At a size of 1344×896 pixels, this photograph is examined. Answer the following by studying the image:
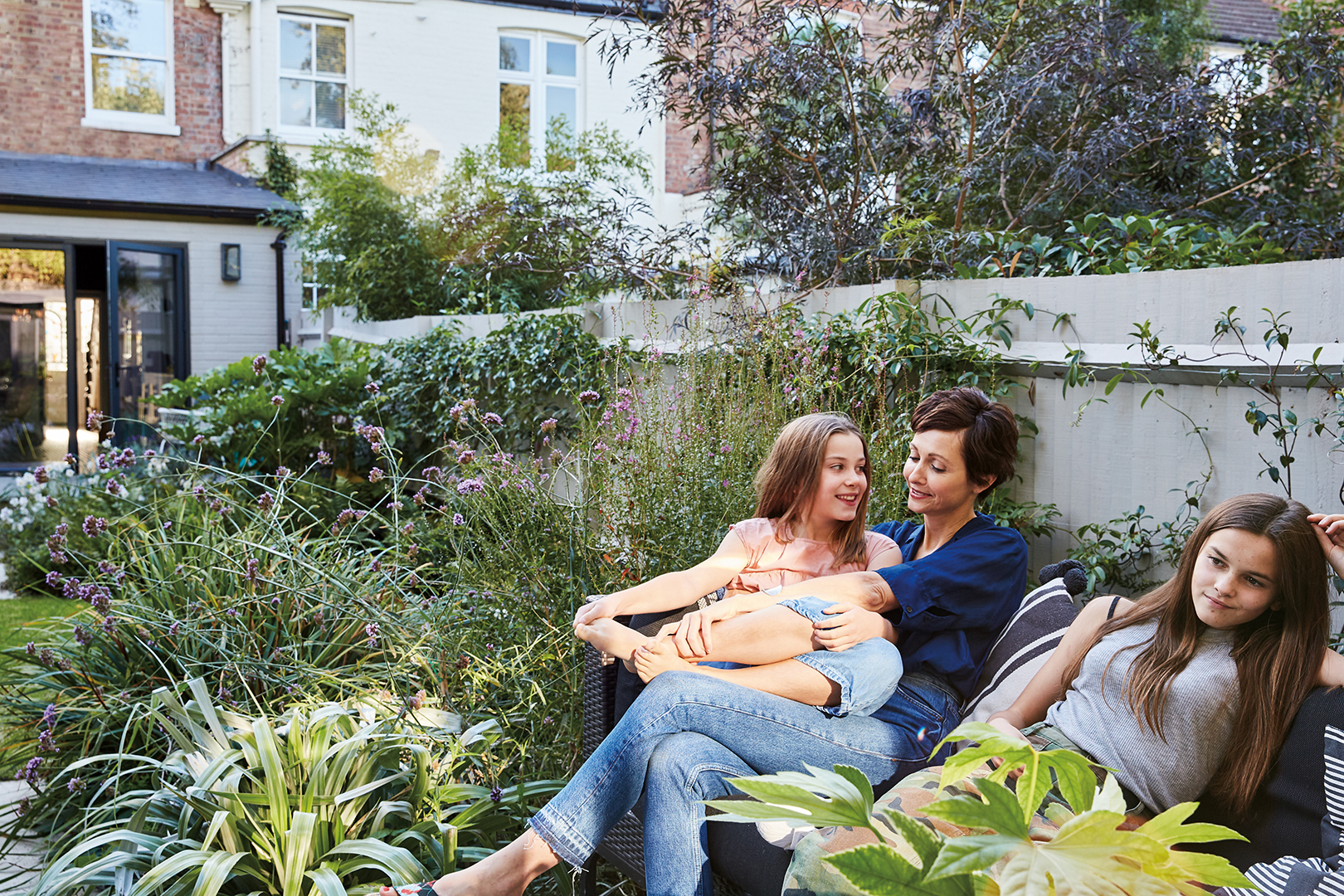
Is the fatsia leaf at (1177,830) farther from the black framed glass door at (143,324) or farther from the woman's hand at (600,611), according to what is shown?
the black framed glass door at (143,324)

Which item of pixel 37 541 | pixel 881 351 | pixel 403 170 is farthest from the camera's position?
pixel 403 170

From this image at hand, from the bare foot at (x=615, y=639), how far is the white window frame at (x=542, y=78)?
484 inches

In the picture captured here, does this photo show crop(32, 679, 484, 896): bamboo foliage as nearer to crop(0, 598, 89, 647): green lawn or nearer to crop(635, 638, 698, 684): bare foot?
crop(635, 638, 698, 684): bare foot

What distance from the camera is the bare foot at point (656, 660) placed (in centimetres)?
228

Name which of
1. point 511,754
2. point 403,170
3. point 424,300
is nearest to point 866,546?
point 511,754

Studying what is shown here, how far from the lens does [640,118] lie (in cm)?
1373

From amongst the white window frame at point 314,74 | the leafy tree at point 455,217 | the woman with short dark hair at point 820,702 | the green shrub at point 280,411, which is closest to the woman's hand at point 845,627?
the woman with short dark hair at point 820,702

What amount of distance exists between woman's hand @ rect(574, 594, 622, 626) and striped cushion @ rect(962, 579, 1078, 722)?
2.75 feet

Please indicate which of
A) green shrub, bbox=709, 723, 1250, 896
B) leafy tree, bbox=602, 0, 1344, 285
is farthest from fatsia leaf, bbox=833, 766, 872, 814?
leafy tree, bbox=602, 0, 1344, 285

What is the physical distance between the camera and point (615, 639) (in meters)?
2.33

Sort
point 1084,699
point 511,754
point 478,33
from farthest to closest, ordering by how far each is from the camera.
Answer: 1. point 478,33
2. point 511,754
3. point 1084,699

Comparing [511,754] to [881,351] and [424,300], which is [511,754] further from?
[424,300]

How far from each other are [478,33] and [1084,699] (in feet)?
43.8

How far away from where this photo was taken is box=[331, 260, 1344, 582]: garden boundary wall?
2656mm
